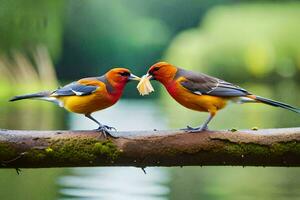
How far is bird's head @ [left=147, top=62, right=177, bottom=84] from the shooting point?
234 cm

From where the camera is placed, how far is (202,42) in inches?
476

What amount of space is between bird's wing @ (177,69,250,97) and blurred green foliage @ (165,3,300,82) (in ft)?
27.8

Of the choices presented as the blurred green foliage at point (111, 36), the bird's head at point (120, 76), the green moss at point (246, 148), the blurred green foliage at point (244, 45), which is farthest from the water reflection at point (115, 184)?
the blurred green foliage at point (244, 45)

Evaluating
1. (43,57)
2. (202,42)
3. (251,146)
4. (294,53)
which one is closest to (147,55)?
(202,42)

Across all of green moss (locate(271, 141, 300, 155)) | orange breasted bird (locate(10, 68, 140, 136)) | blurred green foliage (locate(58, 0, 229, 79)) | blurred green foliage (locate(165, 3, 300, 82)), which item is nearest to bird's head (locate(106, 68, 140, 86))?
orange breasted bird (locate(10, 68, 140, 136))

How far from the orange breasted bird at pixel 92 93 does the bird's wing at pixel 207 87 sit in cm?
18

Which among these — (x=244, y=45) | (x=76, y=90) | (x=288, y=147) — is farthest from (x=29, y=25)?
(x=244, y=45)

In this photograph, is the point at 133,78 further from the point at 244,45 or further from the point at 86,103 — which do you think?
the point at 244,45

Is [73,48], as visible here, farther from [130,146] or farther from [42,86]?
[130,146]

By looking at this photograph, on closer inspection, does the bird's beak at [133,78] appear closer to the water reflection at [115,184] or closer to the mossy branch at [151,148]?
the mossy branch at [151,148]

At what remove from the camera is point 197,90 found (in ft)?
7.78

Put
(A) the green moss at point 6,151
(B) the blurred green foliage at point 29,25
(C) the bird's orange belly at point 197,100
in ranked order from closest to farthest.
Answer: (A) the green moss at point 6,151, (C) the bird's orange belly at point 197,100, (B) the blurred green foliage at point 29,25

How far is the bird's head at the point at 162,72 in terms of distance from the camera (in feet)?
7.68

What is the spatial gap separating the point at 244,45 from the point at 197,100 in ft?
32.8
